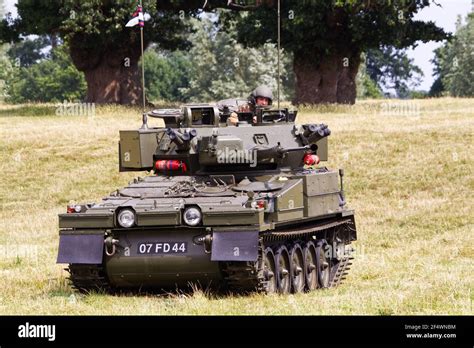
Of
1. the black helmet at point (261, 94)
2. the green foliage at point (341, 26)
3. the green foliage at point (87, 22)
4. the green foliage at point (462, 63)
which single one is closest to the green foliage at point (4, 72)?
the green foliage at point (462, 63)

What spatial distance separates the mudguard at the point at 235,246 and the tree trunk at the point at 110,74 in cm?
3557

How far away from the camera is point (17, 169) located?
35.8 meters

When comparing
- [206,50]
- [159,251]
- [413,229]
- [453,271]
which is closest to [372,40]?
[413,229]

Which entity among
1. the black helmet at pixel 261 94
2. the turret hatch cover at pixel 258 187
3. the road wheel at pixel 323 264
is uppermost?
the black helmet at pixel 261 94

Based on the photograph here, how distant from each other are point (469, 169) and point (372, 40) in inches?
721

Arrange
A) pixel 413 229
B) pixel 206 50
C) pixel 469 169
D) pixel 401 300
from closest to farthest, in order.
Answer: pixel 401 300
pixel 413 229
pixel 469 169
pixel 206 50

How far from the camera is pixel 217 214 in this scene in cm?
1614

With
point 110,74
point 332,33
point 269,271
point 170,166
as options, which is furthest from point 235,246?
point 110,74

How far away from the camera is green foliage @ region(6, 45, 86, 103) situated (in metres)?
104

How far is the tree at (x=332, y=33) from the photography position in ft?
157

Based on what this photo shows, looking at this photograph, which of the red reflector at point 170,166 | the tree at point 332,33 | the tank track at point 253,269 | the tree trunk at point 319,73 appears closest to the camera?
the tank track at point 253,269

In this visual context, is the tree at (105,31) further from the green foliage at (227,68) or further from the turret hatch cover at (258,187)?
the green foliage at (227,68)

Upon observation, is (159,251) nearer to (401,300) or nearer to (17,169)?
(401,300)

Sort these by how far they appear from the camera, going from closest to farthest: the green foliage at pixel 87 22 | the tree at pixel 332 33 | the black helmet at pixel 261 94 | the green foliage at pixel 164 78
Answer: the black helmet at pixel 261 94
the green foliage at pixel 87 22
the tree at pixel 332 33
the green foliage at pixel 164 78
